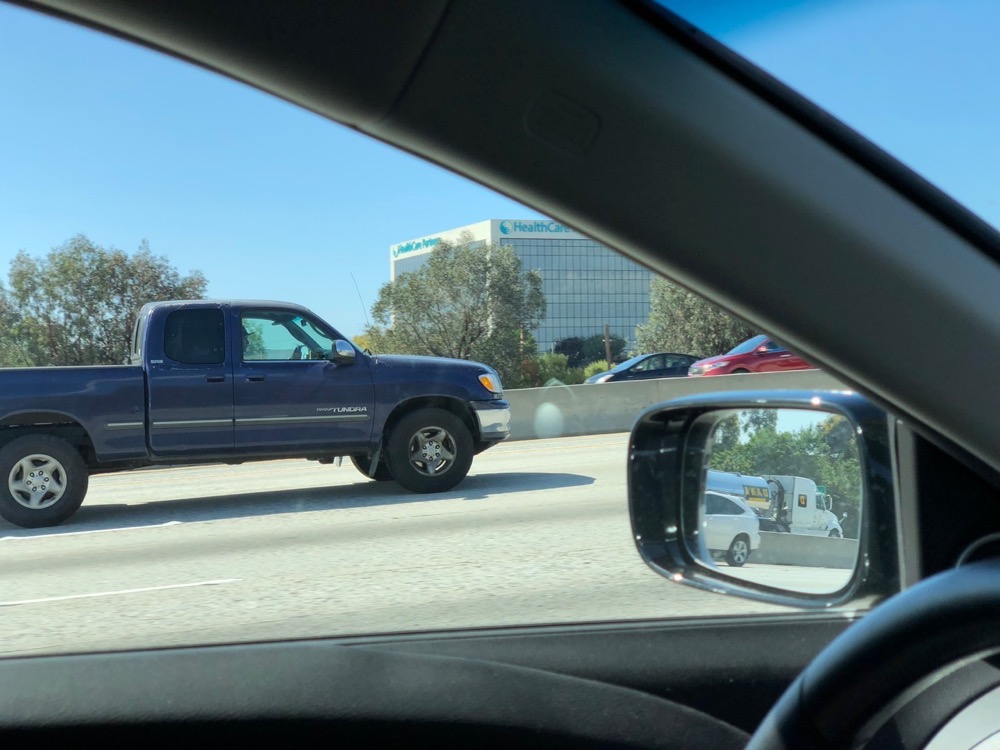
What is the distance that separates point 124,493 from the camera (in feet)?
35.6

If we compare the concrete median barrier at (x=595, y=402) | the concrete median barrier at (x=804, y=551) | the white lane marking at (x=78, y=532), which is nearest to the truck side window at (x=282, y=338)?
the white lane marking at (x=78, y=532)

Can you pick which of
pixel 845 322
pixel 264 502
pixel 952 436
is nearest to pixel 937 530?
pixel 952 436

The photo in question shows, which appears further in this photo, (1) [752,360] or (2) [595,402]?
(2) [595,402]

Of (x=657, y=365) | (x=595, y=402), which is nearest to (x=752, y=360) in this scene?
(x=657, y=365)

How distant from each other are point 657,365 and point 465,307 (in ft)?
4.39

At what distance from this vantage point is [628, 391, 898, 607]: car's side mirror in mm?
2059

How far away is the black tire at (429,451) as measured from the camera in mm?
10375

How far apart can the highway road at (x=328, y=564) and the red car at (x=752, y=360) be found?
50cm

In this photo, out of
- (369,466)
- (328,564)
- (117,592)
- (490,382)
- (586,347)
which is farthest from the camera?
(369,466)

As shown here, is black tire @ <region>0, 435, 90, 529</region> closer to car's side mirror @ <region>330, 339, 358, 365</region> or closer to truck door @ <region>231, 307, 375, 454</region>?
truck door @ <region>231, 307, 375, 454</region>

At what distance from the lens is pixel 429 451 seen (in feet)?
34.8

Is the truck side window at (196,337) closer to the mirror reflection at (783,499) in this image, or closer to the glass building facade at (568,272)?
the glass building facade at (568,272)

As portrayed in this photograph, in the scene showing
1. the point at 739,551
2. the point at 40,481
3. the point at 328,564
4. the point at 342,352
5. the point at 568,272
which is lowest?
the point at 328,564

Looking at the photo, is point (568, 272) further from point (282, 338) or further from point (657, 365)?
point (282, 338)
